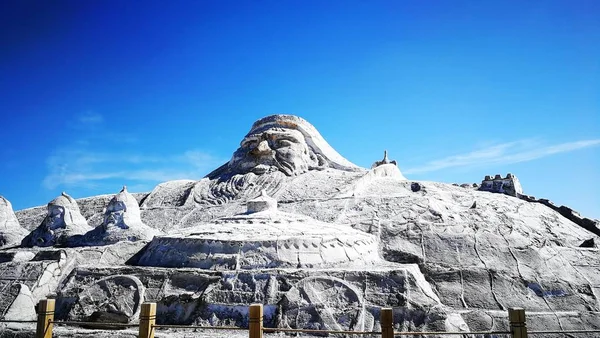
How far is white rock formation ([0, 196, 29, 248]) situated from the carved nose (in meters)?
5.33

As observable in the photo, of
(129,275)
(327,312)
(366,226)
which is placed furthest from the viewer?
(366,226)

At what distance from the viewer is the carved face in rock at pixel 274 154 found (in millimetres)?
10805

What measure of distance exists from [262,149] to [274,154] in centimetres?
32

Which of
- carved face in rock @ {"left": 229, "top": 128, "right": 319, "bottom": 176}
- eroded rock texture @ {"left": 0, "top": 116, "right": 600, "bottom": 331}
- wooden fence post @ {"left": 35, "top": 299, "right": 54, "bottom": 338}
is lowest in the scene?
wooden fence post @ {"left": 35, "top": 299, "right": 54, "bottom": 338}

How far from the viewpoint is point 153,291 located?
5.29 m

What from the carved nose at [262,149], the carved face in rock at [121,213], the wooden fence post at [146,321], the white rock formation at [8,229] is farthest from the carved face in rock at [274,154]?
the wooden fence post at [146,321]

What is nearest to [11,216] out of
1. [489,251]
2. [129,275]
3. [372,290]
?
[129,275]

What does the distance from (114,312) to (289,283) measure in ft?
6.77

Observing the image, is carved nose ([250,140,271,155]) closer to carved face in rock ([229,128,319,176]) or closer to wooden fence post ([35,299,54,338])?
carved face in rock ([229,128,319,176])

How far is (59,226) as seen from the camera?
8.05 m

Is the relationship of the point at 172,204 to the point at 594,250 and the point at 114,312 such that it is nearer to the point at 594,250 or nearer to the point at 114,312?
the point at 114,312

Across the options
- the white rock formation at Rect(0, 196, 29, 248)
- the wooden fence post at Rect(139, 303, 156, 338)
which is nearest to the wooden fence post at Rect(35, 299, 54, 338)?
the wooden fence post at Rect(139, 303, 156, 338)

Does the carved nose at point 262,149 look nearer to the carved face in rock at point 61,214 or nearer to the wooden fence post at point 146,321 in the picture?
the carved face in rock at point 61,214

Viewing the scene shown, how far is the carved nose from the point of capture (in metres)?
11.0
